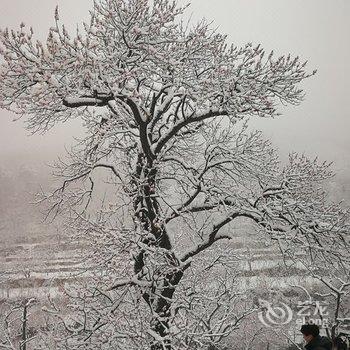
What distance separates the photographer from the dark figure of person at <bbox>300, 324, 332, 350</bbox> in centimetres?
442

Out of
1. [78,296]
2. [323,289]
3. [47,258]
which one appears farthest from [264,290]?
[78,296]

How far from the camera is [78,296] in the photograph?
22.5ft

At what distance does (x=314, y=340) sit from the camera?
4.54m

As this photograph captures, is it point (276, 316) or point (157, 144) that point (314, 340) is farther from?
point (276, 316)

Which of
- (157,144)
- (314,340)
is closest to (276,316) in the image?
(157,144)

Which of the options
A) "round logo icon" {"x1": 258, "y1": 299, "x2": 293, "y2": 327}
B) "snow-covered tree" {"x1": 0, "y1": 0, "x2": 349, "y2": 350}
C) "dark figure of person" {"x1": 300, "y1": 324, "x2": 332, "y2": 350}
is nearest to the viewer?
"dark figure of person" {"x1": 300, "y1": 324, "x2": 332, "y2": 350}

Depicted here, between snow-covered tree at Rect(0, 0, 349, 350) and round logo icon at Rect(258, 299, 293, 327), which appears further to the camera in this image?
round logo icon at Rect(258, 299, 293, 327)

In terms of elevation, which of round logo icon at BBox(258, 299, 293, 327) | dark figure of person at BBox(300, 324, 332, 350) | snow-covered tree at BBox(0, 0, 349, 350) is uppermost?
snow-covered tree at BBox(0, 0, 349, 350)

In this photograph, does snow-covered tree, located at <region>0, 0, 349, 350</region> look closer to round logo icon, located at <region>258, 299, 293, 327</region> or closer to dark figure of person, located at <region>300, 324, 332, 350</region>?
dark figure of person, located at <region>300, 324, 332, 350</region>

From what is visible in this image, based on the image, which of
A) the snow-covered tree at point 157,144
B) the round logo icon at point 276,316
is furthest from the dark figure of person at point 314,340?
the round logo icon at point 276,316

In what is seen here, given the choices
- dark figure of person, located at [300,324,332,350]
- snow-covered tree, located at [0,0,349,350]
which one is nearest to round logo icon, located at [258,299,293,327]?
snow-covered tree, located at [0,0,349,350]

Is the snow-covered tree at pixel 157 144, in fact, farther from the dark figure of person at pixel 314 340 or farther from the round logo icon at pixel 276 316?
the round logo icon at pixel 276 316

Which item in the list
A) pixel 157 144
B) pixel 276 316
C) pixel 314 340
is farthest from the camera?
pixel 276 316

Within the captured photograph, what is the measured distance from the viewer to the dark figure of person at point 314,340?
4.42m
